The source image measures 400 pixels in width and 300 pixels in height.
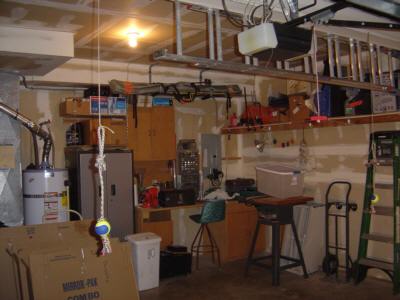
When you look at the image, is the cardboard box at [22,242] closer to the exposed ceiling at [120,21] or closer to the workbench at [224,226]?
the exposed ceiling at [120,21]

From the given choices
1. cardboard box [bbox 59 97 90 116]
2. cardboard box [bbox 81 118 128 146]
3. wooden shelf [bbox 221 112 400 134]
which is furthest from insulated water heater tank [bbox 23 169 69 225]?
wooden shelf [bbox 221 112 400 134]

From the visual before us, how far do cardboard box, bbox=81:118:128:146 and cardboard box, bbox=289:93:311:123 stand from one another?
2.23 metres

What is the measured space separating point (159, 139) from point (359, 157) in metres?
2.67

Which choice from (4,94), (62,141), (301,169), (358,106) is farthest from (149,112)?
(358,106)

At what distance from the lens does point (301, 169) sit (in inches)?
229

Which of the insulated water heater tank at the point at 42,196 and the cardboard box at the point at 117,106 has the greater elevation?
the cardboard box at the point at 117,106

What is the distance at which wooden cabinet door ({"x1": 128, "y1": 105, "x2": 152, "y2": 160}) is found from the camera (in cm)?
563

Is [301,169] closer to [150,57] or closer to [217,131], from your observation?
[217,131]

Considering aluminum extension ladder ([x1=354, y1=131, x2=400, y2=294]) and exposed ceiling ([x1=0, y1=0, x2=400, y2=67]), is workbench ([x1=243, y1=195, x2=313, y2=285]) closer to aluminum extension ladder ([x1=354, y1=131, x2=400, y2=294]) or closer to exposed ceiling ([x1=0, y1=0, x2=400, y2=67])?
aluminum extension ladder ([x1=354, y1=131, x2=400, y2=294])

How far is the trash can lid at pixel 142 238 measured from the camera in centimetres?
486

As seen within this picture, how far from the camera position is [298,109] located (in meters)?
5.42

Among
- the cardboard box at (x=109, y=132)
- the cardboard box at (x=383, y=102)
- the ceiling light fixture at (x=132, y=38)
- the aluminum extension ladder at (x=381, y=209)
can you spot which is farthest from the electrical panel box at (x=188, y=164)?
the cardboard box at (x=383, y=102)

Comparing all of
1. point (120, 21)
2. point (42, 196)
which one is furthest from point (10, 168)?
point (120, 21)

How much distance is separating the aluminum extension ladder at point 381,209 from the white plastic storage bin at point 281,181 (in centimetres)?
96
